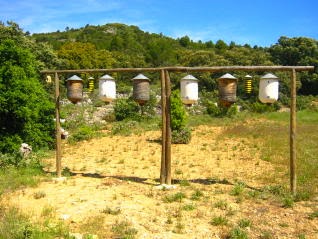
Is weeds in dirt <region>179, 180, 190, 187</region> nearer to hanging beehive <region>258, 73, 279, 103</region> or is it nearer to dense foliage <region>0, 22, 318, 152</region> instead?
hanging beehive <region>258, 73, 279, 103</region>

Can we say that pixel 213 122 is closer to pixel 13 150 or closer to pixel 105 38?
pixel 13 150

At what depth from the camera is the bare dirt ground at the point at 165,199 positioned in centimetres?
566

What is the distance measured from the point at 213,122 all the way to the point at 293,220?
12.9m

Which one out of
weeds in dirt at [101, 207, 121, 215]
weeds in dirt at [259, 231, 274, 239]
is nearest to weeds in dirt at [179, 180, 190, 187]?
weeds in dirt at [101, 207, 121, 215]

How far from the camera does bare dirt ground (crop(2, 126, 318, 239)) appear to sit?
5664 mm

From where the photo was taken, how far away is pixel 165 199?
6922 mm

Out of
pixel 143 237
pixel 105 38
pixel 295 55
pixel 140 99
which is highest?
pixel 105 38

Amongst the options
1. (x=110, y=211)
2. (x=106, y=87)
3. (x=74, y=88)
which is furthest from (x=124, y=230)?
(x=74, y=88)

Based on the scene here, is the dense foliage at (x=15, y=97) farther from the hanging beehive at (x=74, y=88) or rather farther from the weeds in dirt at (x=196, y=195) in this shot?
the weeds in dirt at (x=196, y=195)

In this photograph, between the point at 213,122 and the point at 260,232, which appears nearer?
the point at 260,232

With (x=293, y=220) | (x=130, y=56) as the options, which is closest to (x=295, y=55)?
(x=130, y=56)

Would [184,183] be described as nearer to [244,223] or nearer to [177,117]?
[244,223]

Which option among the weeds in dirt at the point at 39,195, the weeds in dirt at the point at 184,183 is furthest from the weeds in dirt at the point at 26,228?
the weeds in dirt at the point at 184,183

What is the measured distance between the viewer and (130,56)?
124 feet
